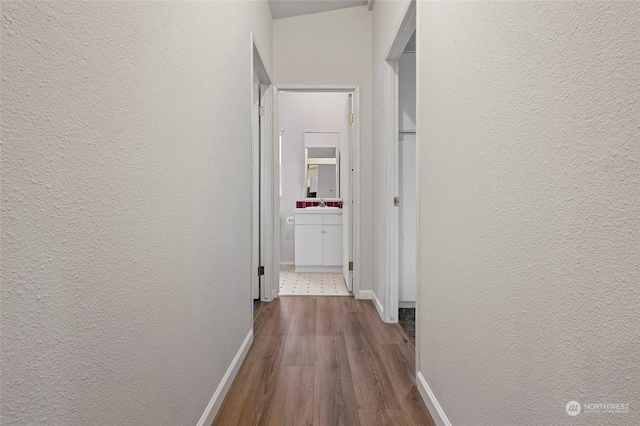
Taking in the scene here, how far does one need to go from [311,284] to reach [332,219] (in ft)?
3.15

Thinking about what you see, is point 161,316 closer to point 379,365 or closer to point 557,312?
point 557,312

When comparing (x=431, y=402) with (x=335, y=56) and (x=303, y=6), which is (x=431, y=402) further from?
(x=303, y=6)

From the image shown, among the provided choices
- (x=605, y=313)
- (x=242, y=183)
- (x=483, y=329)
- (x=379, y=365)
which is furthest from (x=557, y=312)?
(x=242, y=183)

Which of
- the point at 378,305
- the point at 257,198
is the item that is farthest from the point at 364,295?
the point at 257,198

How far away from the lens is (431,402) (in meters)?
1.66

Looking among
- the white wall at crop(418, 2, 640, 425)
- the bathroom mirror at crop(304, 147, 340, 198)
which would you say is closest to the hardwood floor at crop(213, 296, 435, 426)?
the white wall at crop(418, 2, 640, 425)

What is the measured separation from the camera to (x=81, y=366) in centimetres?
75

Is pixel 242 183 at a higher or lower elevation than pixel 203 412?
higher

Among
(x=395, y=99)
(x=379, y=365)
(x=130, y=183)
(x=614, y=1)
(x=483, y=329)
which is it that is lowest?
(x=379, y=365)

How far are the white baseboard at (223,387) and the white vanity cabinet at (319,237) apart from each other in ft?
8.53

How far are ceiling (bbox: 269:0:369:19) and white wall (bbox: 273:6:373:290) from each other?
6 cm

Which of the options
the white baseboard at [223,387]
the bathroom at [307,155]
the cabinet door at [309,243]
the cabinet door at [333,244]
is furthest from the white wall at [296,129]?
the white baseboard at [223,387]

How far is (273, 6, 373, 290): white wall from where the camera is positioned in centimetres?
356

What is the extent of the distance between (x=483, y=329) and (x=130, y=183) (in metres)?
1.05
